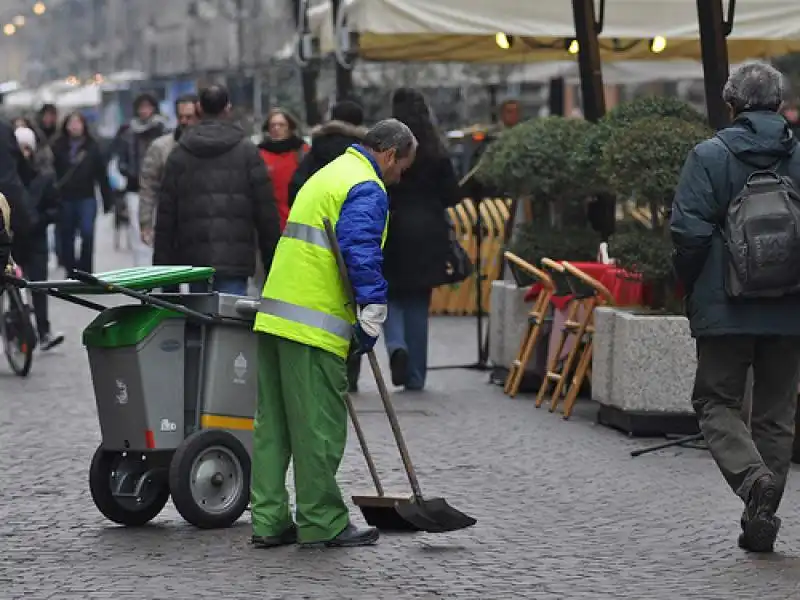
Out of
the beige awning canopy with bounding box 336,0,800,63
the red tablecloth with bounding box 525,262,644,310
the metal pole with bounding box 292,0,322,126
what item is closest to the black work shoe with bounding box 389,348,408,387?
the red tablecloth with bounding box 525,262,644,310

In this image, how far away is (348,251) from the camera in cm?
Answer: 838

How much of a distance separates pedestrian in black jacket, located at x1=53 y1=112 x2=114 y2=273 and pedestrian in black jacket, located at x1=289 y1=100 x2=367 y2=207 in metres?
7.17

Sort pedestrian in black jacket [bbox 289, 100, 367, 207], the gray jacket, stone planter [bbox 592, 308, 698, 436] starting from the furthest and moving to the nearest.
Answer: the gray jacket, pedestrian in black jacket [bbox 289, 100, 367, 207], stone planter [bbox 592, 308, 698, 436]

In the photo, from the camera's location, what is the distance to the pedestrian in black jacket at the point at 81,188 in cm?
2108

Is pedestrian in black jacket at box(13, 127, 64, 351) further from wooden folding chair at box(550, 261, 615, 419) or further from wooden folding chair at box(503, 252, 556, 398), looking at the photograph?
wooden folding chair at box(550, 261, 615, 419)

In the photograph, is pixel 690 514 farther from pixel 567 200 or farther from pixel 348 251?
pixel 567 200

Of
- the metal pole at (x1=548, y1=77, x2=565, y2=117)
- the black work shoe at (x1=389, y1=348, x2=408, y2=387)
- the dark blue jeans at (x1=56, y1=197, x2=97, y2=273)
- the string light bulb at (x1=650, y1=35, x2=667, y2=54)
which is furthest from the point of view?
the metal pole at (x1=548, y1=77, x2=565, y2=117)

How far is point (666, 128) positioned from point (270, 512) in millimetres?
4296

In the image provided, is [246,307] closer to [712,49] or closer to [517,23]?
[712,49]

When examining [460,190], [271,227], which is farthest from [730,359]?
[460,190]

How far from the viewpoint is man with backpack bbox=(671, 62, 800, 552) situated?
841cm

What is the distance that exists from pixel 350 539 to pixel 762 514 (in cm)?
153

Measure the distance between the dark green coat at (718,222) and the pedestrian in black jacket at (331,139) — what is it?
18.3 feet

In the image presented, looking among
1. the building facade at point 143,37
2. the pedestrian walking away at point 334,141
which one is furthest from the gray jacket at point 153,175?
the building facade at point 143,37
